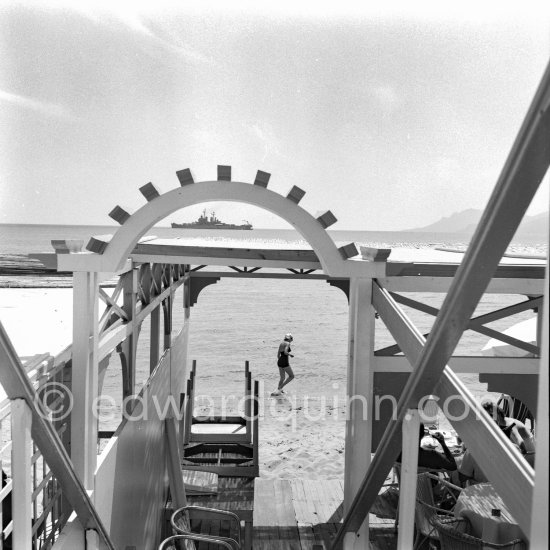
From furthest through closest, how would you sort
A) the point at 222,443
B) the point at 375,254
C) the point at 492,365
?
the point at 222,443 → the point at 492,365 → the point at 375,254

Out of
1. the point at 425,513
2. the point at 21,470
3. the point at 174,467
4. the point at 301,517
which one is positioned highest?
the point at 21,470

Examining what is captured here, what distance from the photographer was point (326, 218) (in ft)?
12.5

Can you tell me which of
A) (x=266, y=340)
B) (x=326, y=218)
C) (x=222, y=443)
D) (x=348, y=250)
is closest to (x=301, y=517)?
(x=222, y=443)

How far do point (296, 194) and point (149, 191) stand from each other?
88 centimetres

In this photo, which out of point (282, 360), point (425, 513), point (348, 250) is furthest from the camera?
point (282, 360)

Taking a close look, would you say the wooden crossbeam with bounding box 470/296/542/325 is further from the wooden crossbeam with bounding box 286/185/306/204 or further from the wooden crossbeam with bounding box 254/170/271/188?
the wooden crossbeam with bounding box 254/170/271/188

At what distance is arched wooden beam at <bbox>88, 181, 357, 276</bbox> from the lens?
11.8 ft

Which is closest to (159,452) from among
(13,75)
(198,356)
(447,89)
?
(198,356)

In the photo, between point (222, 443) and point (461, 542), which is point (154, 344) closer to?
point (222, 443)

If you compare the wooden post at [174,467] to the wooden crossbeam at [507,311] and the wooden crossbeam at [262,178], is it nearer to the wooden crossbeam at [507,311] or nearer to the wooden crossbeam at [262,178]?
the wooden crossbeam at [507,311]

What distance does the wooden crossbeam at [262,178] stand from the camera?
3547mm

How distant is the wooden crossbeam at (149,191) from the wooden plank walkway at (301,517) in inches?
161

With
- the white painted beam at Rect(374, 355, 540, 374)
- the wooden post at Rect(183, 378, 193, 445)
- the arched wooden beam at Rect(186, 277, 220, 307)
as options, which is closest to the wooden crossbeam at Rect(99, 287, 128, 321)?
the white painted beam at Rect(374, 355, 540, 374)

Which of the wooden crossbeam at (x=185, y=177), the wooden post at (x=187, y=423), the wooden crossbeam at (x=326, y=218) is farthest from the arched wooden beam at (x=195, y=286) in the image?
the wooden crossbeam at (x=185, y=177)
